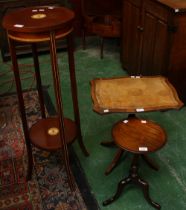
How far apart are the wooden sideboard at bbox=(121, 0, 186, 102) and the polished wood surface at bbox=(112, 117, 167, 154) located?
2.69 ft

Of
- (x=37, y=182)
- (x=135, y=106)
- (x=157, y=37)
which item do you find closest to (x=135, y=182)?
(x=135, y=106)

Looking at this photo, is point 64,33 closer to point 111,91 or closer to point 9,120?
point 111,91

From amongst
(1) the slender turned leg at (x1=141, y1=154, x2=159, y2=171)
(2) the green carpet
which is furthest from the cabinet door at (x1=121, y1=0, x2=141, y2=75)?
(1) the slender turned leg at (x1=141, y1=154, x2=159, y2=171)

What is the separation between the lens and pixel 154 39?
2600 millimetres

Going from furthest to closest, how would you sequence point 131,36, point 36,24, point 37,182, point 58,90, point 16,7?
point 16,7, point 131,36, point 37,182, point 58,90, point 36,24

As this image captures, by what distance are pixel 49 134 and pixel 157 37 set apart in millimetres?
1260

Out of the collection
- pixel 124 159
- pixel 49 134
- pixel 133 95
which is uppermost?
pixel 133 95

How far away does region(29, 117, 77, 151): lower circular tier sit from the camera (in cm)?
200

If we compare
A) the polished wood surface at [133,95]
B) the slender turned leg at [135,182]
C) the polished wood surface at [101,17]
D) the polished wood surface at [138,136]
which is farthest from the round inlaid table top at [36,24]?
the polished wood surface at [101,17]

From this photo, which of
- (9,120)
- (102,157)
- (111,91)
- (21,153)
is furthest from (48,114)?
(111,91)

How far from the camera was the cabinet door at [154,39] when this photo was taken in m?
2.42

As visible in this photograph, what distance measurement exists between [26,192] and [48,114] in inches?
36.0

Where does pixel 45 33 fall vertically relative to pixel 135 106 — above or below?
above

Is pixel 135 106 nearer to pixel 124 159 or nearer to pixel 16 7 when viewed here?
pixel 124 159
